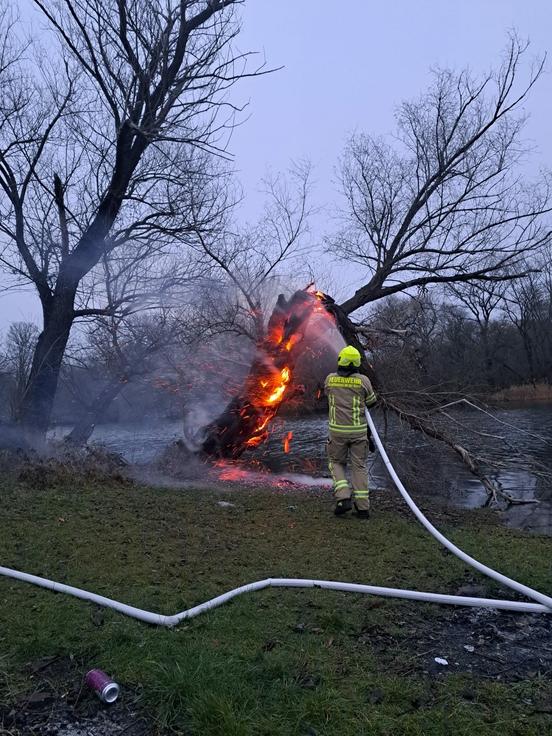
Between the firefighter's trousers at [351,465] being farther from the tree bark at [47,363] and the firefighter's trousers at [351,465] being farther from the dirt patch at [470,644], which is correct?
the tree bark at [47,363]

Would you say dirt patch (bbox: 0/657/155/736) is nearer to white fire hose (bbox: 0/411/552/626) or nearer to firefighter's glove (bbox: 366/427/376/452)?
white fire hose (bbox: 0/411/552/626)

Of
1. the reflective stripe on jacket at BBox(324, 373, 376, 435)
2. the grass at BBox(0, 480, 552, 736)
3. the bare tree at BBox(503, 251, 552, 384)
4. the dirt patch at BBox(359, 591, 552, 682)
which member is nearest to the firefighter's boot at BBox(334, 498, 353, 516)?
the grass at BBox(0, 480, 552, 736)

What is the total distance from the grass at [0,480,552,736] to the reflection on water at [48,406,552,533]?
8.88ft

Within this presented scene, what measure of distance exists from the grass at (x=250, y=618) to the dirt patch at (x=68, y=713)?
0.18 feet

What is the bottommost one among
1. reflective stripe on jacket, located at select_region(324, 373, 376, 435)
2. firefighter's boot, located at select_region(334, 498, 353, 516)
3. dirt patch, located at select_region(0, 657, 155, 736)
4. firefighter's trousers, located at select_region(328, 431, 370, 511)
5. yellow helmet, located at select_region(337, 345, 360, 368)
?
dirt patch, located at select_region(0, 657, 155, 736)

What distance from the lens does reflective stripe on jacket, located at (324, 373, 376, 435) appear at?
6730 mm

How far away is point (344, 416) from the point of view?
6754 mm

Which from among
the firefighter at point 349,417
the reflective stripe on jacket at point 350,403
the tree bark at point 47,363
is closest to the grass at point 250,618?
the firefighter at point 349,417

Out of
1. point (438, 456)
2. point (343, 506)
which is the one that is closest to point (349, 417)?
point (343, 506)

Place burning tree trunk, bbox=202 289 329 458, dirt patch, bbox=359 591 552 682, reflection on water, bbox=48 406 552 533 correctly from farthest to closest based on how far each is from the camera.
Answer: burning tree trunk, bbox=202 289 329 458, reflection on water, bbox=48 406 552 533, dirt patch, bbox=359 591 552 682

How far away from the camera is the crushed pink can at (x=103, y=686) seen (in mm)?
2461

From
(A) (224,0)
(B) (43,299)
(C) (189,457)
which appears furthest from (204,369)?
(A) (224,0)

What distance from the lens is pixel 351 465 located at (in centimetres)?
668

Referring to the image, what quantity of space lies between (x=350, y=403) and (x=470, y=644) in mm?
3678
